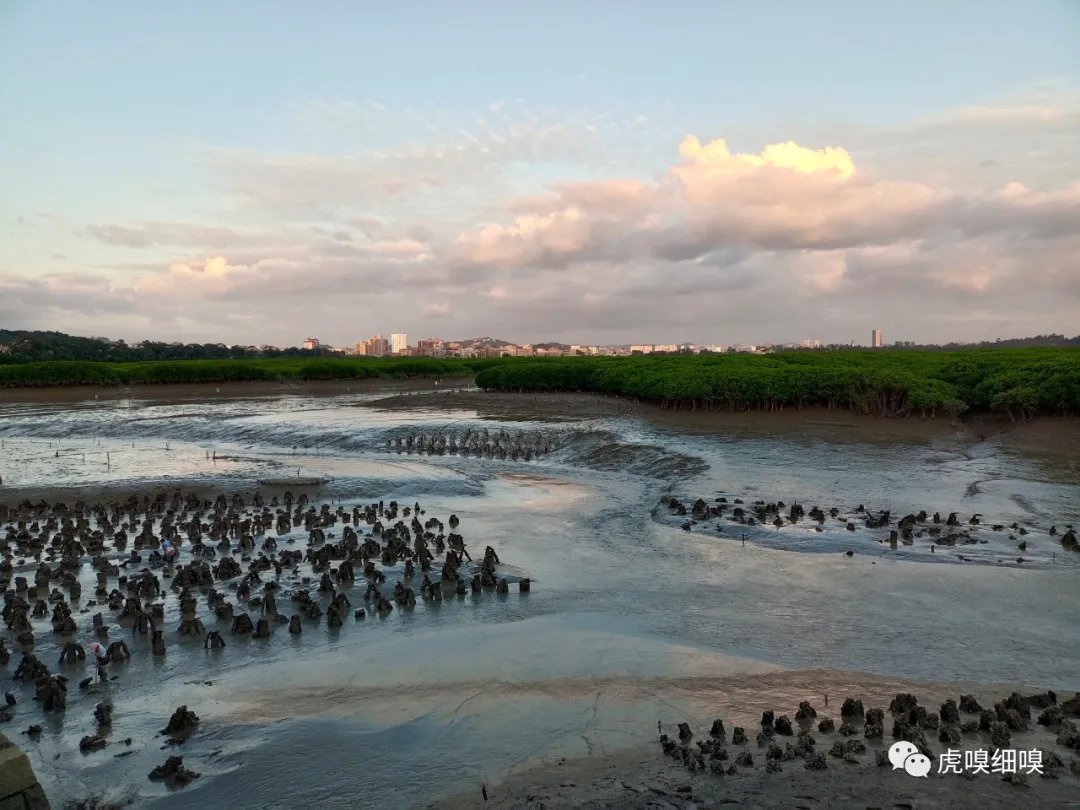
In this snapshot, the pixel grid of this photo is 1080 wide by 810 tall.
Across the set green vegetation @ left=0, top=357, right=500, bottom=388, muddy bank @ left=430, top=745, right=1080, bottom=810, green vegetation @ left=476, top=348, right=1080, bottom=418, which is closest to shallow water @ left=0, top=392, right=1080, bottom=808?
muddy bank @ left=430, top=745, right=1080, bottom=810

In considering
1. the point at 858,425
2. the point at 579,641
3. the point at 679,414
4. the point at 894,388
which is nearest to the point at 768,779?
the point at 579,641

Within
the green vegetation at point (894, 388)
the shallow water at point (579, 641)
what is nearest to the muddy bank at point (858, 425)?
the green vegetation at point (894, 388)

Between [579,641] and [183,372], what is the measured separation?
7730cm

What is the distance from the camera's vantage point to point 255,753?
827cm

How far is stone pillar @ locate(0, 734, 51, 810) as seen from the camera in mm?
6098

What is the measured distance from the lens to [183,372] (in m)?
78.8

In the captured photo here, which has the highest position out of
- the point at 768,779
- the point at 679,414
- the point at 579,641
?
the point at 679,414

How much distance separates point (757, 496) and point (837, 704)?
13.4 meters

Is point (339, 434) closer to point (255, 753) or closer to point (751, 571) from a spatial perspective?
point (751, 571)

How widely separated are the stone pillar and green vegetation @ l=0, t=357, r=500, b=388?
78.1 meters

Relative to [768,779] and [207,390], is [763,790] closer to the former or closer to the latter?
[768,779]

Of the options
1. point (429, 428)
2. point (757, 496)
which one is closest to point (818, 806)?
point (757, 496)

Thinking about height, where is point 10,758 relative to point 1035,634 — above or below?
above

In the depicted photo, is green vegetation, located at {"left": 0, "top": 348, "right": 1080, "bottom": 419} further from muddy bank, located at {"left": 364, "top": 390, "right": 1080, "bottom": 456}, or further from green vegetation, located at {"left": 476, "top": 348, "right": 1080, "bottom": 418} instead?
muddy bank, located at {"left": 364, "top": 390, "right": 1080, "bottom": 456}
